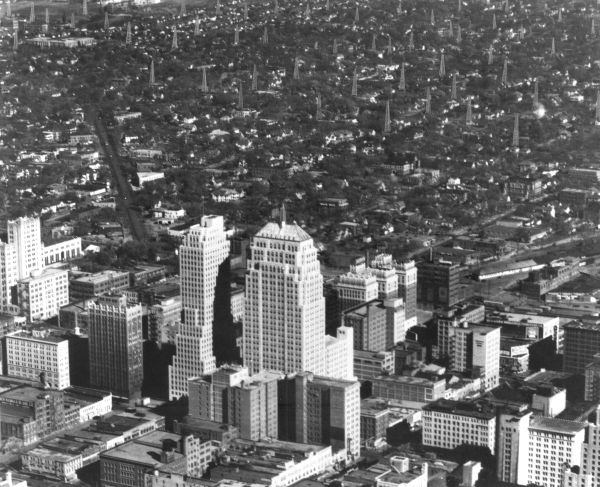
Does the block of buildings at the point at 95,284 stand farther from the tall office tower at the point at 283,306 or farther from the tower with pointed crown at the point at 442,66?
the tower with pointed crown at the point at 442,66

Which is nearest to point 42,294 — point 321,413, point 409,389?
point 409,389

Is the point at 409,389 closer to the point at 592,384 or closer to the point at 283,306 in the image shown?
the point at 283,306

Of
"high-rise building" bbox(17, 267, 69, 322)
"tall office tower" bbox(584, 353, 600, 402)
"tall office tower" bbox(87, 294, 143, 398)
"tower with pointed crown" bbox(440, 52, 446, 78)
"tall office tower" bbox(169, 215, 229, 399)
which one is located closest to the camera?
"tall office tower" bbox(584, 353, 600, 402)

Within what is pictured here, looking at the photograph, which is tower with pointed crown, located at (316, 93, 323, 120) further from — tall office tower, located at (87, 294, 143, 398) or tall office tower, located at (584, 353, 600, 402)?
tall office tower, located at (584, 353, 600, 402)

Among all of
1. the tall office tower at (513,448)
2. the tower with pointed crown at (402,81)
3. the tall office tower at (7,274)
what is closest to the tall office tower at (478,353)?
the tall office tower at (513,448)

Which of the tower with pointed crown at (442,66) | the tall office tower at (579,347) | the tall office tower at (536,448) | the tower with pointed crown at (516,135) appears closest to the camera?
the tall office tower at (536,448)

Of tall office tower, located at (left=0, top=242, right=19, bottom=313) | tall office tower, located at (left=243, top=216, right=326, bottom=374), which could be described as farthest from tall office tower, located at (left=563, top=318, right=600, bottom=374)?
tall office tower, located at (left=0, top=242, right=19, bottom=313)
